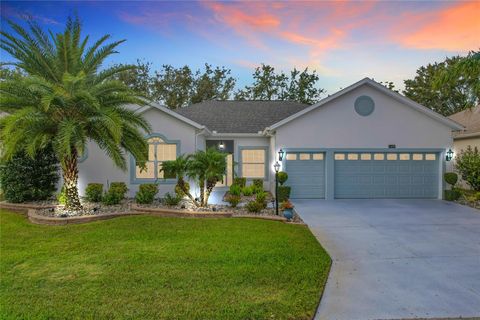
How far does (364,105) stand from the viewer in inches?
524

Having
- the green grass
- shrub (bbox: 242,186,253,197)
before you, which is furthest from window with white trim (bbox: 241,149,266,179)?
the green grass

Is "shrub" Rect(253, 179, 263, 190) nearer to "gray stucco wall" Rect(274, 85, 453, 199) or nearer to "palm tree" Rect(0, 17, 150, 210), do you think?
"gray stucco wall" Rect(274, 85, 453, 199)

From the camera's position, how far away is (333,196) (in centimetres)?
1362

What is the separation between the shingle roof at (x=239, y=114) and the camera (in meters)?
16.2

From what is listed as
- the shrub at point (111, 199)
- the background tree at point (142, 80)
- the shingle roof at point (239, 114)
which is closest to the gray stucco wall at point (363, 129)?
the shingle roof at point (239, 114)

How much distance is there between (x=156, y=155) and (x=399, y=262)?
10435 mm

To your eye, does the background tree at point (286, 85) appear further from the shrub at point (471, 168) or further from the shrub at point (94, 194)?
the shrub at point (94, 194)

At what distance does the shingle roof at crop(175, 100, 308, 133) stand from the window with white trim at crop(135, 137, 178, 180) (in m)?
3.30

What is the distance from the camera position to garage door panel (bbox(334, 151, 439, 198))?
13648mm

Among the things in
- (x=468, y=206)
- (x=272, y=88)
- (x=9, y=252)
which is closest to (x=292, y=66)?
(x=272, y=88)

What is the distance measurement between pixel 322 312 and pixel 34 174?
1145 centimetres

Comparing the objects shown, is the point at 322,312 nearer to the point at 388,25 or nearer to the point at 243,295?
the point at 243,295

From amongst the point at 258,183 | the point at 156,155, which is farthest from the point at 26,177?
the point at 258,183

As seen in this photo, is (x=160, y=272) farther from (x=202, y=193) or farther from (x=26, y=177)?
(x=26, y=177)
